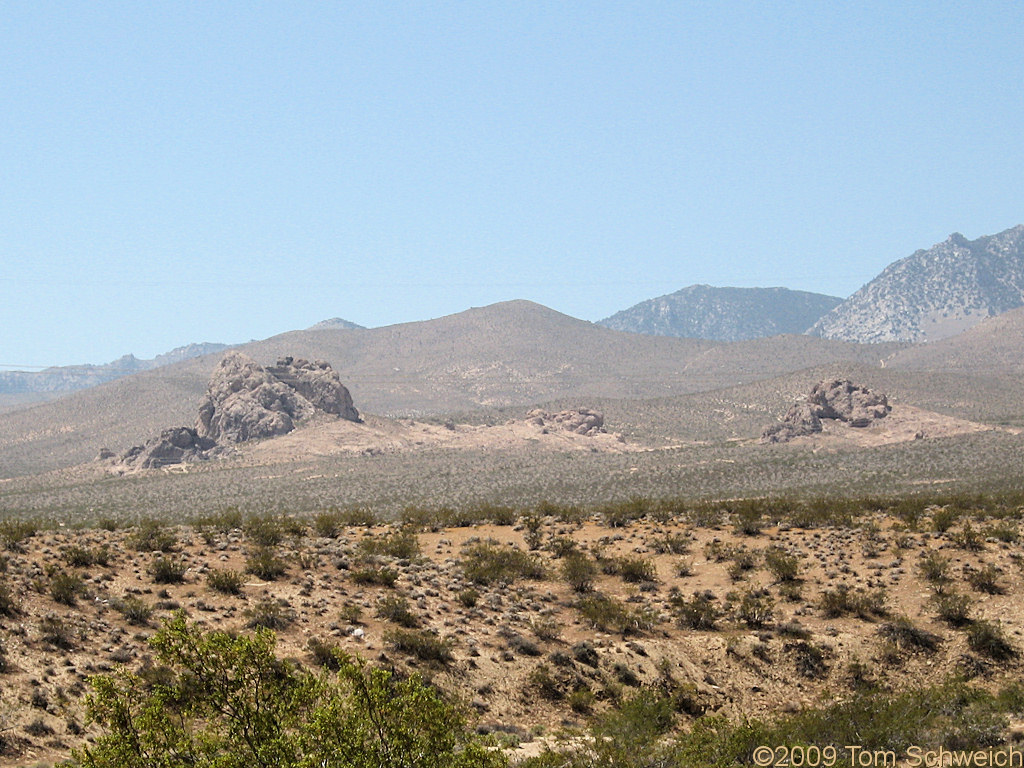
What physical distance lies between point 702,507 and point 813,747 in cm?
2453

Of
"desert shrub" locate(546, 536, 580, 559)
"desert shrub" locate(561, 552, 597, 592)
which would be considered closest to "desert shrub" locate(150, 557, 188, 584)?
Result: "desert shrub" locate(561, 552, 597, 592)

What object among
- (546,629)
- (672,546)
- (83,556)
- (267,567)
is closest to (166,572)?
(83,556)

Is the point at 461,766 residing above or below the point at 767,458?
above

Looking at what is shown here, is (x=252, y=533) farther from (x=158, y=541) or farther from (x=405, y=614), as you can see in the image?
(x=405, y=614)

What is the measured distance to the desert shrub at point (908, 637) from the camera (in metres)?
22.0

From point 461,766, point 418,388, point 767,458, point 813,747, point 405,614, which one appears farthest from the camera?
point 418,388

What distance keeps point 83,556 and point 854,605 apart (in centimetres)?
1948

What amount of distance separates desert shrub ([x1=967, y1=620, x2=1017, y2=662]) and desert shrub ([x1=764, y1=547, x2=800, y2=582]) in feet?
17.7

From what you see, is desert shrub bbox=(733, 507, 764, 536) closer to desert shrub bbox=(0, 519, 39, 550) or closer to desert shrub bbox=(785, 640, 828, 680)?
desert shrub bbox=(785, 640, 828, 680)

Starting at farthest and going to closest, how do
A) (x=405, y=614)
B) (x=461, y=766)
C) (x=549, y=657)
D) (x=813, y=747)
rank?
(x=405, y=614) → (x=549, y=657) → (x=813, y=747) → (x=461, y=766)

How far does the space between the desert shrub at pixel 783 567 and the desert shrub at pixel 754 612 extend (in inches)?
69.9

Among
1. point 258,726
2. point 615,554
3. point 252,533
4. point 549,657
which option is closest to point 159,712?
point 258,726

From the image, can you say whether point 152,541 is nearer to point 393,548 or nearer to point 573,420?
point 393,548

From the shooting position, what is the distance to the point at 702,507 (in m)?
39.0
